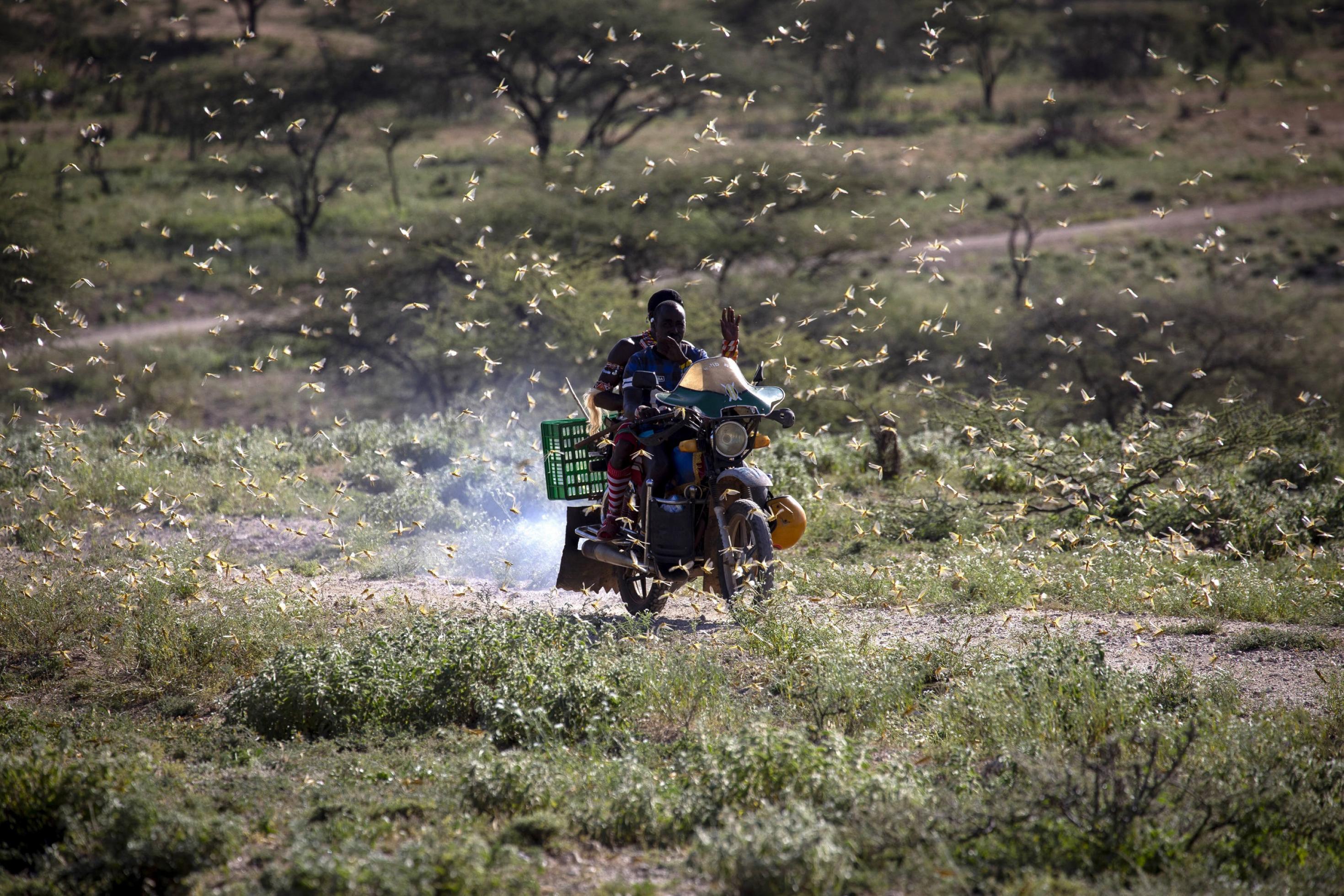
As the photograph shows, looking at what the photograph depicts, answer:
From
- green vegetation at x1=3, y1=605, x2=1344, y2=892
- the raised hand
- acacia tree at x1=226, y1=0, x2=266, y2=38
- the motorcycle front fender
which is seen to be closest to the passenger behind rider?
the raised hand

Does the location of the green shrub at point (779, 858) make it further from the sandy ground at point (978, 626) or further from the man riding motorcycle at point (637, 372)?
the man riding motorcycle at point (637, 372)

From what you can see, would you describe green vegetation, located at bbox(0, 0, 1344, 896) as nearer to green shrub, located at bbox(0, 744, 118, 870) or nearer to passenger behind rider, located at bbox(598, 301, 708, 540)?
green shrub, located at bbox(0, 744, 118, 870)

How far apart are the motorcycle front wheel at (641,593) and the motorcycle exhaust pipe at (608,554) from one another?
103 millimetres

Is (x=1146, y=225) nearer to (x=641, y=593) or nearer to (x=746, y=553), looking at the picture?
(x=641, y=593)

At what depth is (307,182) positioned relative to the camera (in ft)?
109

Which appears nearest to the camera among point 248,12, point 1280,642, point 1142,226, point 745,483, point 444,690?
point 444,690

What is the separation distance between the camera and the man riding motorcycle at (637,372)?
762cm

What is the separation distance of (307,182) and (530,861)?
104 feet

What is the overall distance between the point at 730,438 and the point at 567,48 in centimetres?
2667

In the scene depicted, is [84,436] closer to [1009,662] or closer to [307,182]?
[1009,662]

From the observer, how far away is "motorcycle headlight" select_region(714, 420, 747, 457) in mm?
7180

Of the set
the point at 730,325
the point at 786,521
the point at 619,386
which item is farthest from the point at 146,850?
the point at 730,325

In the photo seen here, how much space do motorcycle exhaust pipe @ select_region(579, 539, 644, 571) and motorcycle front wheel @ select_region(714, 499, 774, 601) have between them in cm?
53

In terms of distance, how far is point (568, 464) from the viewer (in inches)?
330
